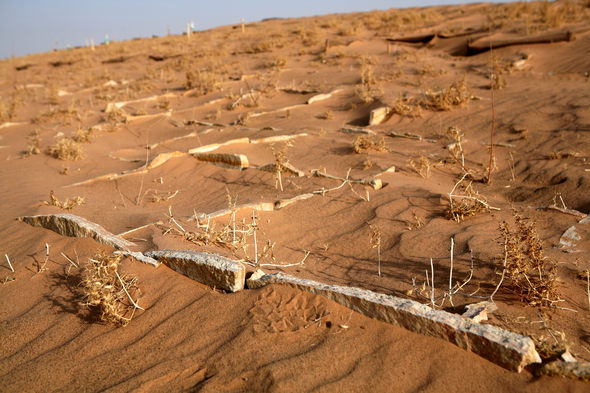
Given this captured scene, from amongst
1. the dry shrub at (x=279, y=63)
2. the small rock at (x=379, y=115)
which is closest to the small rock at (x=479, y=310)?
the small rock at (x=379, y=115)

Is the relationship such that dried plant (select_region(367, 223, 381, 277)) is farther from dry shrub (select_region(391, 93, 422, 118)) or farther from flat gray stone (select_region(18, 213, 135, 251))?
dry shrub (select_region(391, 93, 422, 118))

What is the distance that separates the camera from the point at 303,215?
364 cm

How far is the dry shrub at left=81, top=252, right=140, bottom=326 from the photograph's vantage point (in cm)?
214

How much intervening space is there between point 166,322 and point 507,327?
1696mm

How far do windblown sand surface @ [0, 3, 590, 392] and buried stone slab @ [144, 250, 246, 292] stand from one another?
6 centimetres

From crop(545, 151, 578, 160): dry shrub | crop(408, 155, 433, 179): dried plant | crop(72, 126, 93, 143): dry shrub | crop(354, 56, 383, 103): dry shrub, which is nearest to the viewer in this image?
crop(408, 155, 433, 179): dried plant

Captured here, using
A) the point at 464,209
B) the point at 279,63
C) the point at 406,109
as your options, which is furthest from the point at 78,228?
the point at 279,63

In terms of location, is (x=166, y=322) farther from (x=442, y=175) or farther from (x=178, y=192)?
(x=442, y=175)

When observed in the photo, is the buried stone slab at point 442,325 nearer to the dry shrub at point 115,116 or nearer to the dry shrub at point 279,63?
the dry shrub at point 115,116

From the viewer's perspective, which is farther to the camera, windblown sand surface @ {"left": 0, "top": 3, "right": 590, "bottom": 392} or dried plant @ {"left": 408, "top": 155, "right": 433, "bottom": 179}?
dried plant @ {"left": 408, "top": 155, "right": 433, "bottom": 179}

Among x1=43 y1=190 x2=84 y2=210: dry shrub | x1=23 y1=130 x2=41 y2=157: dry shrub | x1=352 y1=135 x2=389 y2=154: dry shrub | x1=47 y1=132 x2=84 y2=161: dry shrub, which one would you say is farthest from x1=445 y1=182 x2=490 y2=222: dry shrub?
x1=23 y1=130 x2=41 y2=157: dry shrub

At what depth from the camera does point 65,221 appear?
3121mm

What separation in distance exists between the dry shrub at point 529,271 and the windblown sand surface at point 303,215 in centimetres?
6

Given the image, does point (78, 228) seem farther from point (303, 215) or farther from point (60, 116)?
point (60, 116)
